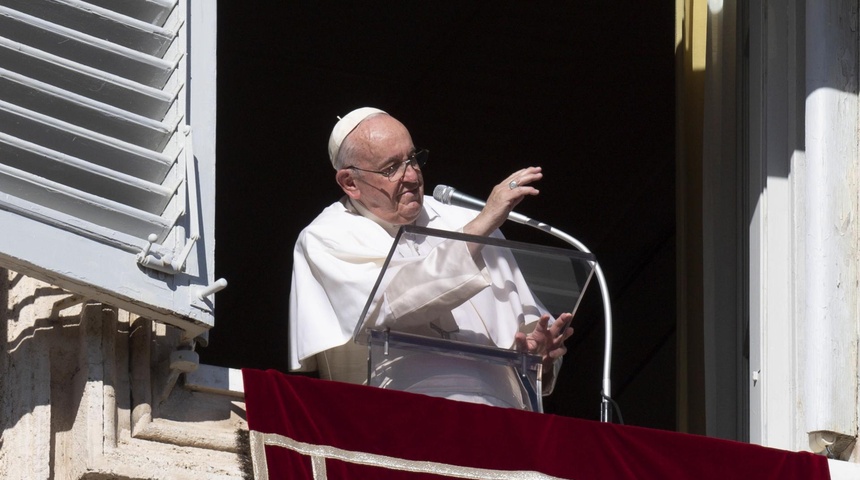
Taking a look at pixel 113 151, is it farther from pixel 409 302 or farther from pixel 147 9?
pixel 409 302

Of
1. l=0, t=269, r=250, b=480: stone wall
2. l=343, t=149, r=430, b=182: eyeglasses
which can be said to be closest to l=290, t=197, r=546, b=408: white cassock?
l=343, t=149, r=430, b=182: eyeglasses

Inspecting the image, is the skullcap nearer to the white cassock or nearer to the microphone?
the white cassock

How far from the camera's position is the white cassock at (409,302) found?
439cm

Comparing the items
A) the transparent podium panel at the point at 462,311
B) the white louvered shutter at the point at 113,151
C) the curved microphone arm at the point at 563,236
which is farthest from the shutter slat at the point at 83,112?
the curved microphone arm at the point at 563,236

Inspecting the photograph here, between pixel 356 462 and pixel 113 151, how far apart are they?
2.91ft

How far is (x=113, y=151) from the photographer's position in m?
4.32

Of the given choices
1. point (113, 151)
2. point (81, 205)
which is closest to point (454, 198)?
point (113, 151)

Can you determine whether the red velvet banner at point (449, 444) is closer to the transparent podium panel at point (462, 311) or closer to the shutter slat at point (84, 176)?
the transparent podium panel at point (462, 311)

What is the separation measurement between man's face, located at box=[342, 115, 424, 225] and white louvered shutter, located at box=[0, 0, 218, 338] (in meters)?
0.67

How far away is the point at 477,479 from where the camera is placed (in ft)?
13.7

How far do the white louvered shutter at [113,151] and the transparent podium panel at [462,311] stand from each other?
1.43 ft

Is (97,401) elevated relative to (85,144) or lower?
lower

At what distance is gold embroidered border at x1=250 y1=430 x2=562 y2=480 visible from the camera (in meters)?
4.09

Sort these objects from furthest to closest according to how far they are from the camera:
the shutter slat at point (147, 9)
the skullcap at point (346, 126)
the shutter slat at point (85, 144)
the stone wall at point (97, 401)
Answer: the skullcap at point (346, 126)
the shutter slat at point (147, 9)
the shutter slat at point (85, 144)
the stone wall at point (97, 401)
